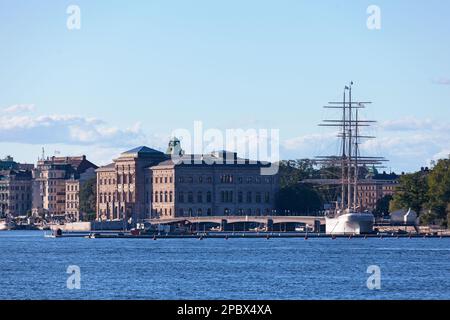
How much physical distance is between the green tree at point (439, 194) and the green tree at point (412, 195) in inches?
163

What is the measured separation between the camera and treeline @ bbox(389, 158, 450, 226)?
15338 cm

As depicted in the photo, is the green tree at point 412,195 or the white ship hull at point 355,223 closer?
the white ship hull at point 355,223

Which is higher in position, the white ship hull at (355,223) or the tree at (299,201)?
the tree at (299,201)

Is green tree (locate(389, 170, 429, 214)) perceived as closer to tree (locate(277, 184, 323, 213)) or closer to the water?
tree (locate(277, 184, 323, 213))

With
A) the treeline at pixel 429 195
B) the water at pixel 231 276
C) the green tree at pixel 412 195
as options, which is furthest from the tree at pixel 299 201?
the water at pixel 231 276

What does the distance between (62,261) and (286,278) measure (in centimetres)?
2490

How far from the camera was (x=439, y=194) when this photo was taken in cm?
15375

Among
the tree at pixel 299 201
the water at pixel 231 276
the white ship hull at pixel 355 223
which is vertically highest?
the tree at pixel 299 201

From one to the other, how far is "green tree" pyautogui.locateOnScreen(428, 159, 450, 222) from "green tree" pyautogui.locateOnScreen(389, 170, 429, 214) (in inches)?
163

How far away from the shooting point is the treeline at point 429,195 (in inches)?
6038

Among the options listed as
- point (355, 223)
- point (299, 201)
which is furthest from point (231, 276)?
point (299, 201)

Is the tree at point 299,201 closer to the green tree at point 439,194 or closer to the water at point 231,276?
the green tree at point 439,194

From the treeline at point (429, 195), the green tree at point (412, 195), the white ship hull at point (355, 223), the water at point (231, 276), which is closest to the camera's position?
the water at point (231, 276)
